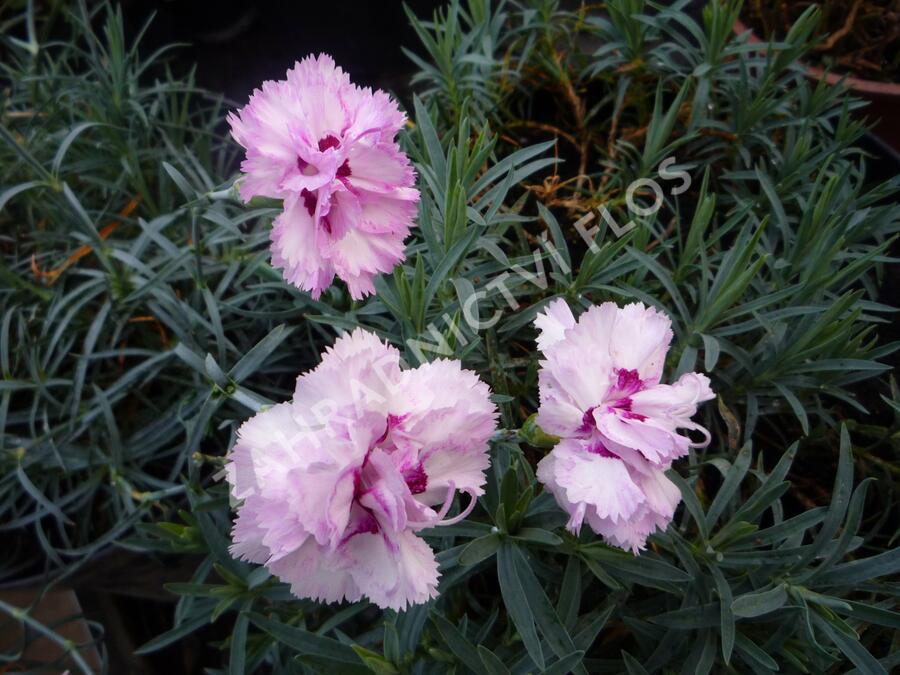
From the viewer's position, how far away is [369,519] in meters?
0.42

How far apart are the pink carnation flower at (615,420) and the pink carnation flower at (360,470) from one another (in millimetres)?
51

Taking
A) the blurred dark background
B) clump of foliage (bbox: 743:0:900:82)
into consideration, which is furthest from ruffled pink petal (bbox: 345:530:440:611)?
the blurred dark background

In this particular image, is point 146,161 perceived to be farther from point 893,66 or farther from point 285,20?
point 893,66

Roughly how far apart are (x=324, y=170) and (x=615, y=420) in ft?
0.85

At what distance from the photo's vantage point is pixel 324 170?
1.65 ft

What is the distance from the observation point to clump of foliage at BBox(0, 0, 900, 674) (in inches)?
22.0

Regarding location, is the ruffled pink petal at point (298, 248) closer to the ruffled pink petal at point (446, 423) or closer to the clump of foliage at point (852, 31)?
the ruffled pink petal at point (446, 423)

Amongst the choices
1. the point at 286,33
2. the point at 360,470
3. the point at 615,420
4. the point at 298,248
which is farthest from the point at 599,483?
the point at 286,33

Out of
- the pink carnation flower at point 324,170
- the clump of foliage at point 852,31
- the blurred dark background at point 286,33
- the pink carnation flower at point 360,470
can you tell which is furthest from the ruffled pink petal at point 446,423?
the blurred dark background at point 286,33

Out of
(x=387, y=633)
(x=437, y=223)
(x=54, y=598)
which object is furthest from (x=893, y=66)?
(x=54, y=598)

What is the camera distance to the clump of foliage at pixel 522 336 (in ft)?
1.83

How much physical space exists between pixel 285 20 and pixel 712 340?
127cm

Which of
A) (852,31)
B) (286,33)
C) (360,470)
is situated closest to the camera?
(360,470)

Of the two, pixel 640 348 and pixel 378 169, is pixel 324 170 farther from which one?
pixel 640 348
